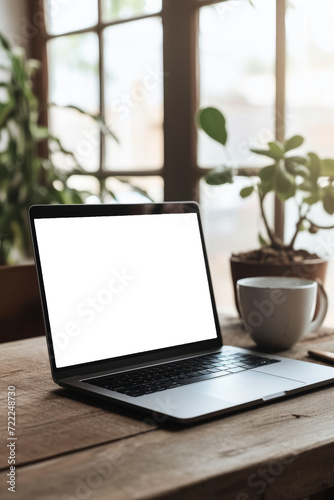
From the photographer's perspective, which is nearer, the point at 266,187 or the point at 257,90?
the point at 266,187

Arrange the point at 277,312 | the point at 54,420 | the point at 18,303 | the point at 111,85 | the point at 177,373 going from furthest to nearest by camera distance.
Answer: the point at 111,85 < the point at 18,303 < the point at 277,312 < the point at 177,373 < the point at 54,420

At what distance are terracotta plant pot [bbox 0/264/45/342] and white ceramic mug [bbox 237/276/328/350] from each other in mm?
534

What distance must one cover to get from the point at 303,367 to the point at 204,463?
375 mm

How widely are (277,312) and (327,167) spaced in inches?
16.1

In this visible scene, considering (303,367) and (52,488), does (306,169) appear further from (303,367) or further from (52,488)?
(52,488)

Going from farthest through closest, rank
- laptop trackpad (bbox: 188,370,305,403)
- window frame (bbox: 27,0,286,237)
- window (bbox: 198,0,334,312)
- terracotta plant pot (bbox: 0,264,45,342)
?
window frame (bbox: 27,0,286,237) < window (bbox: 198,0,334,312) < terracotta plant pot (bbox: 0,264,45,342) < laptop trackpad (bbox: 188,370,305,403)

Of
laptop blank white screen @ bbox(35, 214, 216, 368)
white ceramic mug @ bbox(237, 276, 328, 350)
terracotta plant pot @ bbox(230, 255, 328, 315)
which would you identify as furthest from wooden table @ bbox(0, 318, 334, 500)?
terracotta plant pot @ bbox(230, 255, 328, 315)

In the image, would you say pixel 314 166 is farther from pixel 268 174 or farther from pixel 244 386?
pixel 244 386

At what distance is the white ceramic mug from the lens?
3.48 feet

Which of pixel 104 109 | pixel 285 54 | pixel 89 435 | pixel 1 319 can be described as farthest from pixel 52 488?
pixel 104 109

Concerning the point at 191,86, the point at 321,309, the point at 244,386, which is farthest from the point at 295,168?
the point at 191,86

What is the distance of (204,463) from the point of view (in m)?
0.60

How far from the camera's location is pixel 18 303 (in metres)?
1.40

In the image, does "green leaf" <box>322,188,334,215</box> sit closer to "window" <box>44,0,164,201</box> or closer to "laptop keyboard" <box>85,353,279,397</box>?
"laptop keyboard" <box>85,353,279,397</box>
